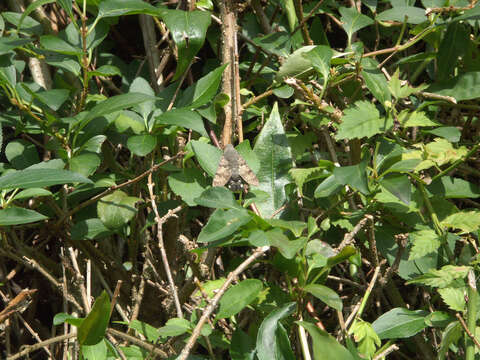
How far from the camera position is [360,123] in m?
1.18

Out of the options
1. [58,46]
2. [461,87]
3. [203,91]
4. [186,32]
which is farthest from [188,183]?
[461,87]

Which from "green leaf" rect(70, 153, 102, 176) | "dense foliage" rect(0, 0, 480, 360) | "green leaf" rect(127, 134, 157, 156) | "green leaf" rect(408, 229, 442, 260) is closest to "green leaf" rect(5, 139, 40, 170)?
"dense foliage" rect(0, 0, 480, 360)

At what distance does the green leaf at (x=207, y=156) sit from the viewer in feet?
3.61

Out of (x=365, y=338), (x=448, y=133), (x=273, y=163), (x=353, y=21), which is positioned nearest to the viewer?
(x=365, y=338)

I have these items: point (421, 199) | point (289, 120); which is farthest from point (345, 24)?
point (421, 199)

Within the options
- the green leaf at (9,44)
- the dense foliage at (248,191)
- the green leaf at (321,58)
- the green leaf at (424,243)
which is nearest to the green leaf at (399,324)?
the dense foliage at (248,191)

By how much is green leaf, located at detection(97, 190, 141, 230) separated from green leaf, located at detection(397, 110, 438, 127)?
59 centimetres

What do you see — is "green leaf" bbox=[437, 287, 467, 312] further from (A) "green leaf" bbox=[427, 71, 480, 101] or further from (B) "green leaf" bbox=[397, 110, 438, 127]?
(A) "green leaf" bbox=[427, 71, 480, 101]

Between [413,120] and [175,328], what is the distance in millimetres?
638

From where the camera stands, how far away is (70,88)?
142 centimetres

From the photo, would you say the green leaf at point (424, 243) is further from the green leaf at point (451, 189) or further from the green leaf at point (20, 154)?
the green leaf at point (20, 154)

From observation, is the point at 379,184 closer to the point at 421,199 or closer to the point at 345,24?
the point at 421,199

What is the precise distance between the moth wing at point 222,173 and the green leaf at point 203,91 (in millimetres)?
188

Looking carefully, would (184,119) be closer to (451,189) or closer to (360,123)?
(360,123)
